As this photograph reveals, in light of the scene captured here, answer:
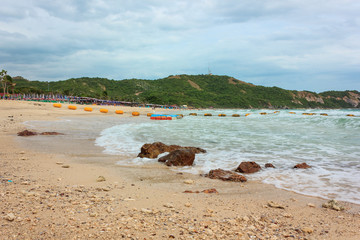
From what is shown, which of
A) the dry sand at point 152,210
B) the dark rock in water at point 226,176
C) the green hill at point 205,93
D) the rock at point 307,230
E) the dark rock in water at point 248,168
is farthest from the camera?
the green hill at point 205,93

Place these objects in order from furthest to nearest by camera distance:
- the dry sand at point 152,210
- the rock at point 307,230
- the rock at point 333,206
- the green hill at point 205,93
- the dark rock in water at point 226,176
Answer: the green hill at point 205,93, the dark rock in water at point 226,176, the rock at point 333,206, the rock at point 307,230, the dry sand at point 152,210

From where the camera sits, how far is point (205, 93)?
148m

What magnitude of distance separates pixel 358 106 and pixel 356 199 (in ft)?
717

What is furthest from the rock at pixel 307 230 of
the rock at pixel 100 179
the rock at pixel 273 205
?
the rock at pixel 100 179

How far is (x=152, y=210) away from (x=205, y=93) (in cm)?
14654

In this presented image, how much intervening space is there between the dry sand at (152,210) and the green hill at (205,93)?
10749 centimetres

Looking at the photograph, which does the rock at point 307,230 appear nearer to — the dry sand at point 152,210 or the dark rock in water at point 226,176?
the dry sand at point 152,210

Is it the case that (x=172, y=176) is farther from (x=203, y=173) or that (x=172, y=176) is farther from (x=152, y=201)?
(x=152, y=201)


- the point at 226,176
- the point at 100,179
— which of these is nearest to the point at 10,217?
the point at 100,179

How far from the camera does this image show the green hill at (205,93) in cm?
12125

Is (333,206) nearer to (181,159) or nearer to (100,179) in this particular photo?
(181,159)

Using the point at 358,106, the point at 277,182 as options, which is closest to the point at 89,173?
Result: the point at 277,182

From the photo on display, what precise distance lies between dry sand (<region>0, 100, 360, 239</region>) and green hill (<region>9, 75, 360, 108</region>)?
107 m

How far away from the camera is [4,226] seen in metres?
2.61
